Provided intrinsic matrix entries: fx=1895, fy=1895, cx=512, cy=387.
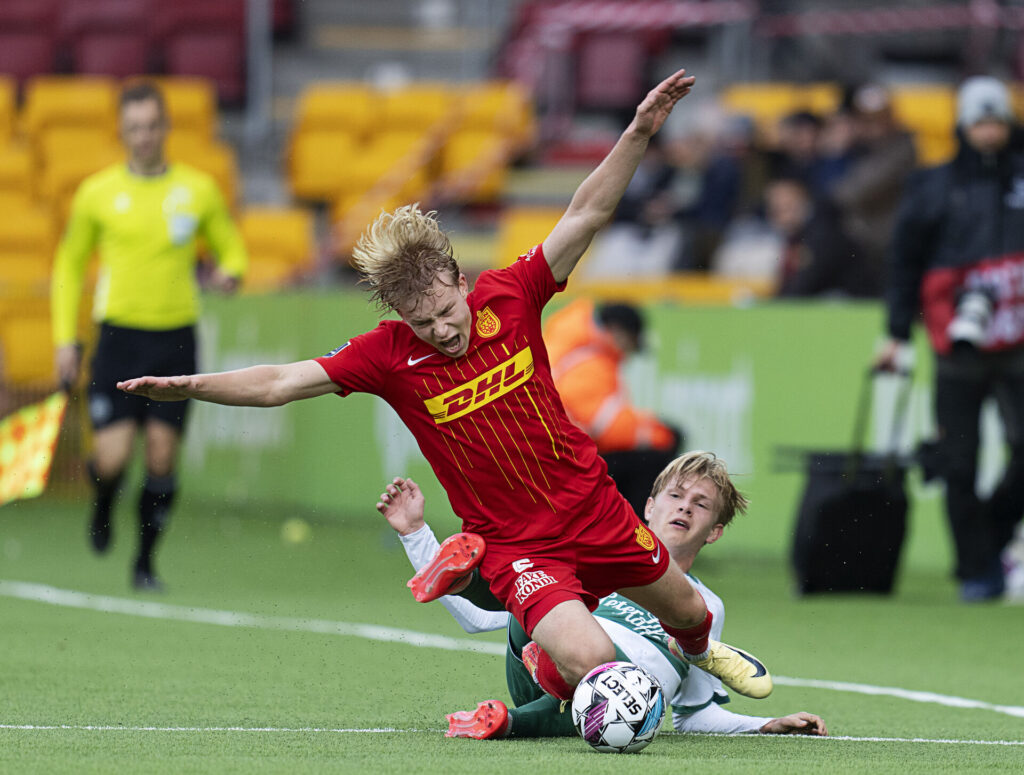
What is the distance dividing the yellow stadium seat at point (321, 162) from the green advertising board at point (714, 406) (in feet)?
14.6

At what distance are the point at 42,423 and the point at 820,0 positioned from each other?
10.4 m

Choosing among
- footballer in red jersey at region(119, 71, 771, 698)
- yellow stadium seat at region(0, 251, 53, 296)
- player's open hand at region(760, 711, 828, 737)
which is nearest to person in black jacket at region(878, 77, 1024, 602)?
player's open hand at region(760, 711, 828, 737)

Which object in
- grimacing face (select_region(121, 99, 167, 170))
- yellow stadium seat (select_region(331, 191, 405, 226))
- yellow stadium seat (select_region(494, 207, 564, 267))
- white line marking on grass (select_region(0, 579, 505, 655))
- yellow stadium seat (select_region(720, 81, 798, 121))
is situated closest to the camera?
white line marking on grass (select_region(0, 579, 505, 655))

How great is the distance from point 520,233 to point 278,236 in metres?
2.66

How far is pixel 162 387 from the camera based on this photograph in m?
5.17

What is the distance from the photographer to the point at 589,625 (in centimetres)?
525

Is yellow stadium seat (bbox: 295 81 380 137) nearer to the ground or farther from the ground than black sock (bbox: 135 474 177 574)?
farther from the ground

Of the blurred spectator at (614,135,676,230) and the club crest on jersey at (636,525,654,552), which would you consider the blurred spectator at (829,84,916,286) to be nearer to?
the blurred spectator at (614,135,676,230)

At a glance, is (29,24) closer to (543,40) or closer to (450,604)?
(543,40)

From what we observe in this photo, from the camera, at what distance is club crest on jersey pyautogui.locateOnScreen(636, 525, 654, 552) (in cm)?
556

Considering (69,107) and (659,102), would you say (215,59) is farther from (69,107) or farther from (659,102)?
(659,102)

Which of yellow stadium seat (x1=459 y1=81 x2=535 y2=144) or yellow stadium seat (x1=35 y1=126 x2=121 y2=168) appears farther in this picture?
yellow stadium seat (x1=35 y1=126 x2=121 y2=168)

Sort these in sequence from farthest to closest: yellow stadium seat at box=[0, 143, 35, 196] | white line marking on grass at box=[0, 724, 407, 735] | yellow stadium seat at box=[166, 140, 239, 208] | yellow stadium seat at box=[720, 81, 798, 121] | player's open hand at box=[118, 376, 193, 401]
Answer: yellow stadium seat at box=[0, 143, 35, 196] < yellow stadium seat at box=[166, 140, 239, 208] < yellow stadium seat at box=[720, 81, 798, 121] < white line marking on grass at box=[0, 724, 407, 735] < player's open hand at box=[118, 376, 193, 401]

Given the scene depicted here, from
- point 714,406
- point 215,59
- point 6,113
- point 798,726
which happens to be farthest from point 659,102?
point 215,59
